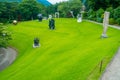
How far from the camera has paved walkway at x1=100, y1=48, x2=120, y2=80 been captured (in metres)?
19.6

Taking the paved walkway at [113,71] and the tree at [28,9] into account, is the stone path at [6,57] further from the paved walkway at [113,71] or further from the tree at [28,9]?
the tree at [28,9]

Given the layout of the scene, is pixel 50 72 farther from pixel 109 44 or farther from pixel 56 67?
pixel 109 44

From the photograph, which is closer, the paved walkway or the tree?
the paved walkway

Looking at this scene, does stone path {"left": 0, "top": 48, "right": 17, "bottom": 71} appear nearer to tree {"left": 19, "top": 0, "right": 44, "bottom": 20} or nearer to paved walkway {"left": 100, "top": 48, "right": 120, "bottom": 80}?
paved walkway {"left": 100, "top": 48, "right": 120, "bottom": 80}

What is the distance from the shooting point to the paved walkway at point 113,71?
1960 centimetres

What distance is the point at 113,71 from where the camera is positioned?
20.9 metres

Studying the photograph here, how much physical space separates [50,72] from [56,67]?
119 centimetres

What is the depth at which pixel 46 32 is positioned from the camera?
182 feet

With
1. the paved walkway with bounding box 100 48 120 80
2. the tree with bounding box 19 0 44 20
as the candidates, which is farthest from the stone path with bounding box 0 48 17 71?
the tree with bounding box 19 0 44 20

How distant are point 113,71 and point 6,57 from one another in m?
27.1

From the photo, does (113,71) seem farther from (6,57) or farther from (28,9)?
(28,9)

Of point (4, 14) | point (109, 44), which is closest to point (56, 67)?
point (109, 44)

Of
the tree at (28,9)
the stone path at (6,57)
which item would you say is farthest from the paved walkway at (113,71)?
the tree at (28,9)

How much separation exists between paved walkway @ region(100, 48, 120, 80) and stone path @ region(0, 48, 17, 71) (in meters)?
19.1
